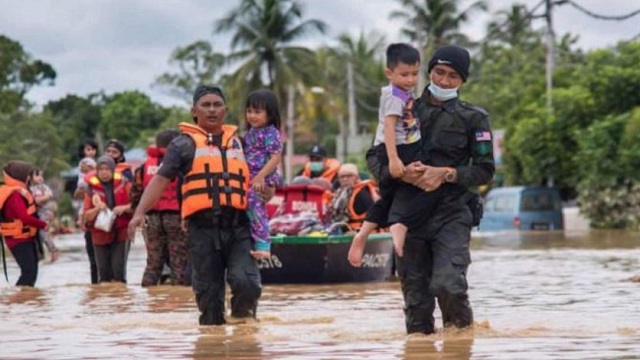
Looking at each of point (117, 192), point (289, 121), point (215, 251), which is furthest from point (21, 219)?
point (289, 121)

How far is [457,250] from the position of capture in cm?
991

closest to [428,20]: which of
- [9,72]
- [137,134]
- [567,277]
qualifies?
[9,72]

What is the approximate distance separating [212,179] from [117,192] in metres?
7.37

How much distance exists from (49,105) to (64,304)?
11223 cm

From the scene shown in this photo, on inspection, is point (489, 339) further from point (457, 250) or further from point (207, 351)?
point (207, 351)

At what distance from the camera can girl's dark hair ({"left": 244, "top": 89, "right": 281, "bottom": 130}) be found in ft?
40.5

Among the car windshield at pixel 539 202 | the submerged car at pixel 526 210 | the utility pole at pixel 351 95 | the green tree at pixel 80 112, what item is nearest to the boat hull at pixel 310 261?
the submerged car at pixel 526 210

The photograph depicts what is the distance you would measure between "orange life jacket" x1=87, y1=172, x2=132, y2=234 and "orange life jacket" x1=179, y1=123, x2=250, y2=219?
6.89m

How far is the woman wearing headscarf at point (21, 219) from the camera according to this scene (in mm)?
17969

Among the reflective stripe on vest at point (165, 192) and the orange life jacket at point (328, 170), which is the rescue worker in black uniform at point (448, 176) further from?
the orange life jacket at point (328, 170)

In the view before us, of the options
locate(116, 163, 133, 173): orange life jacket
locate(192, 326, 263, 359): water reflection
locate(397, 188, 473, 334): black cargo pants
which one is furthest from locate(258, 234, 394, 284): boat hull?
locate(397, 188, 473, 334): black cargo pants

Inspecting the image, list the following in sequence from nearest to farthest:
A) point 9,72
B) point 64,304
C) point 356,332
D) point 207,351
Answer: point 207,351
point 356,332
point 64,304
point 9,72

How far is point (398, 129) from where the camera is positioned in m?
9.91

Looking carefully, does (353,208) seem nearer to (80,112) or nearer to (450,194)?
(450,194)
